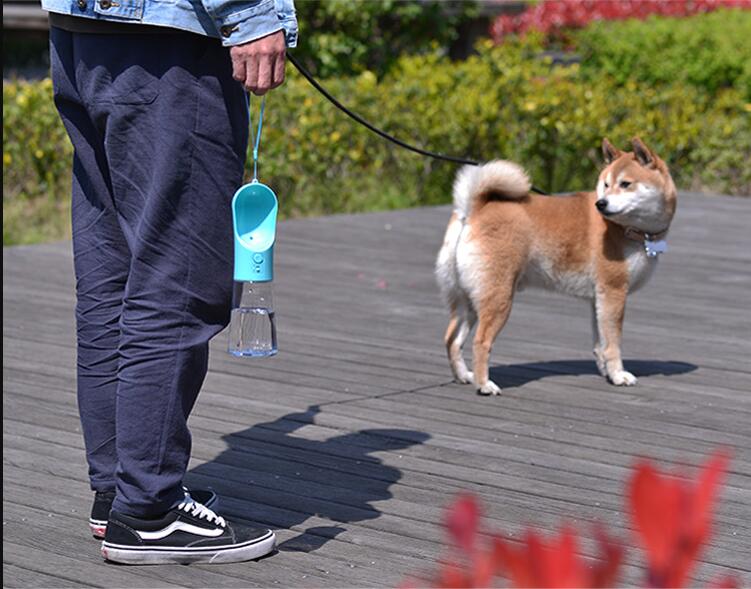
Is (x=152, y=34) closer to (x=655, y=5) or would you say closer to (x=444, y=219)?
(x=444, y=219)

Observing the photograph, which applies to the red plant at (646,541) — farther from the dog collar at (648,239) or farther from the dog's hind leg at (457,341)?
the dog collar at (648,239)

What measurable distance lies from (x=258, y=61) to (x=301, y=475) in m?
1.38

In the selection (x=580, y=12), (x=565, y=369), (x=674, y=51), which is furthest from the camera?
(x=580, y=12)

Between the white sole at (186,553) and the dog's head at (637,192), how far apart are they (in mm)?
2253

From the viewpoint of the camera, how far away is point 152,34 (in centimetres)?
281

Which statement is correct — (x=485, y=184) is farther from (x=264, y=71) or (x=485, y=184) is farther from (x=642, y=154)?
(x=264, y=71)

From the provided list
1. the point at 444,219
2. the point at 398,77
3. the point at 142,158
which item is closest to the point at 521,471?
the point at 142,158

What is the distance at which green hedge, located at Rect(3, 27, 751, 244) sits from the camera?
9164 mm

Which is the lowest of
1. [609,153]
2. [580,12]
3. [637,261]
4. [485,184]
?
[637,261]

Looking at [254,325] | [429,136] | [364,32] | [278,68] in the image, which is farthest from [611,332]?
[364,32]

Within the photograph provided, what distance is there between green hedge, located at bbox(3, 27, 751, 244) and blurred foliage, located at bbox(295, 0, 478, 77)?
1.02m

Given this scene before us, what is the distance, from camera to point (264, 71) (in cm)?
278

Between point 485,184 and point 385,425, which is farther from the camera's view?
point 485,184

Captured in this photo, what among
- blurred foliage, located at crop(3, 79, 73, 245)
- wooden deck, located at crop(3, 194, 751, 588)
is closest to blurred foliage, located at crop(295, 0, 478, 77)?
blurred foliage, located at crop(3, 79, 73, 245)
